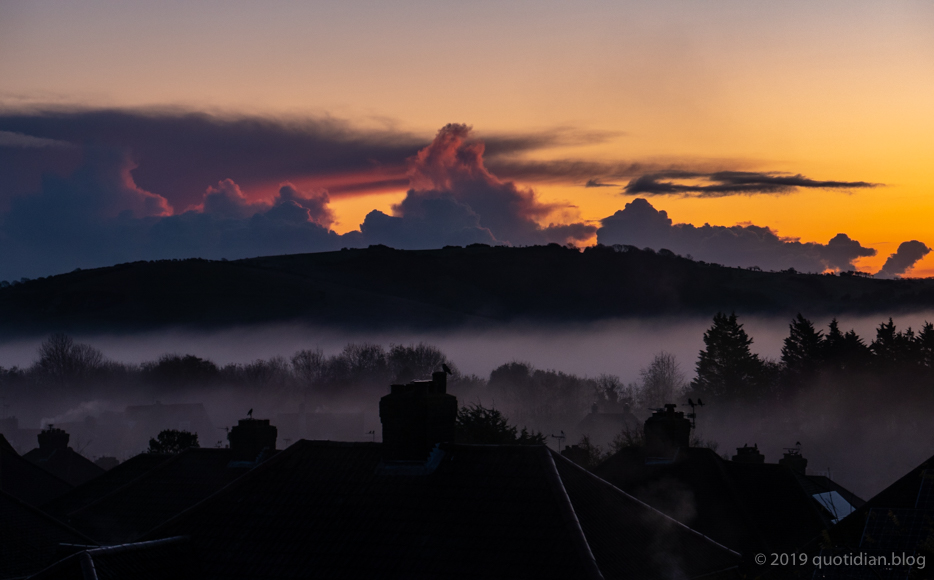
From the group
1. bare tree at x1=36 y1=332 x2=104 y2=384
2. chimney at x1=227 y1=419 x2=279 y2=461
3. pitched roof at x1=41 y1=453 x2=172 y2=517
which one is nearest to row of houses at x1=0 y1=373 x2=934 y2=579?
chimney at x1=227 y1=419 x2=279 y2=461

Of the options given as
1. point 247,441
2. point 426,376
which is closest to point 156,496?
point 247,441

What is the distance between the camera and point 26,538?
77.5ft

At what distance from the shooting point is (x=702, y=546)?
66.6 feet

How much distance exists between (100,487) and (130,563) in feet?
73.1

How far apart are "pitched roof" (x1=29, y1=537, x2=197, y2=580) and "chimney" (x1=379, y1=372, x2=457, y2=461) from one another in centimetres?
516

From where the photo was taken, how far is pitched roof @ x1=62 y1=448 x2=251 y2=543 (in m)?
29.2

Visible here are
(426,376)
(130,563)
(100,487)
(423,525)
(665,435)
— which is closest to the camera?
(130,563)

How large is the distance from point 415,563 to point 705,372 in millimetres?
109661

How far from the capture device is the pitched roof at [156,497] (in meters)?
29.2

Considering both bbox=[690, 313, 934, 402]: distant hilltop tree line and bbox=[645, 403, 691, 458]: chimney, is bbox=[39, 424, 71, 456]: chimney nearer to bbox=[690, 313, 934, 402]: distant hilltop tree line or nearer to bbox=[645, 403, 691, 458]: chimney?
bbox=[645, 403, 691, 458]: chimney

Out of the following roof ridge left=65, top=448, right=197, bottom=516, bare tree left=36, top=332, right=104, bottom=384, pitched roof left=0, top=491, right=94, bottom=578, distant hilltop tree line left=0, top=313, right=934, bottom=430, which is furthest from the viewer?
bare tree left=36, top=332, right=104, bottom=384

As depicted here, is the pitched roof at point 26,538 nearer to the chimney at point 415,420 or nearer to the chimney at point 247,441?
the chimney at point 247,441

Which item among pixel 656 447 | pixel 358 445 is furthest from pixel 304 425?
pixel 358 445

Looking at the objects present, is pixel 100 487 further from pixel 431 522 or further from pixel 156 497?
pixel 431 522
